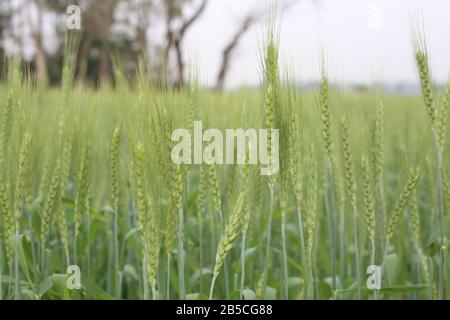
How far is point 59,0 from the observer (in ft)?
65.8

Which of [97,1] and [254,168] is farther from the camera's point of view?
[97,1]

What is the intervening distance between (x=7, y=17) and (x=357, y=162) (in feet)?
71.1

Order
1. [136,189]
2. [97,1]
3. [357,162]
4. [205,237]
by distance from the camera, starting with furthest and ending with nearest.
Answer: [97,1] < [205,237] < [357,162] < [136,189]

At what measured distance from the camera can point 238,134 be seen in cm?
135

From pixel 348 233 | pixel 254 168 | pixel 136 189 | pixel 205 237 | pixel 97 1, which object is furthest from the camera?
pixel 97 1

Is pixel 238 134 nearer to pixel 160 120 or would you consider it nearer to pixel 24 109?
pixel 160 120

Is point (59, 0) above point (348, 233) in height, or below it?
above

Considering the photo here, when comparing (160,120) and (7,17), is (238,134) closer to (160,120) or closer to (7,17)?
(160,120)

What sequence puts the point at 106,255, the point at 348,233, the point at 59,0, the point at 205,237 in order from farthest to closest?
the point at 59,0 → the point at 106,255 → the point at 348,233 → the point at 205,237

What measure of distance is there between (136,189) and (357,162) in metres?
0.84

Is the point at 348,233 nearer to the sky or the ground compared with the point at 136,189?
nearer to the ground

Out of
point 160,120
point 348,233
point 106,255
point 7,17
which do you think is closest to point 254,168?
point 160,120

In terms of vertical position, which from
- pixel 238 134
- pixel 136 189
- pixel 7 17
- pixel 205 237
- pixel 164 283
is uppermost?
pixel 7 17
